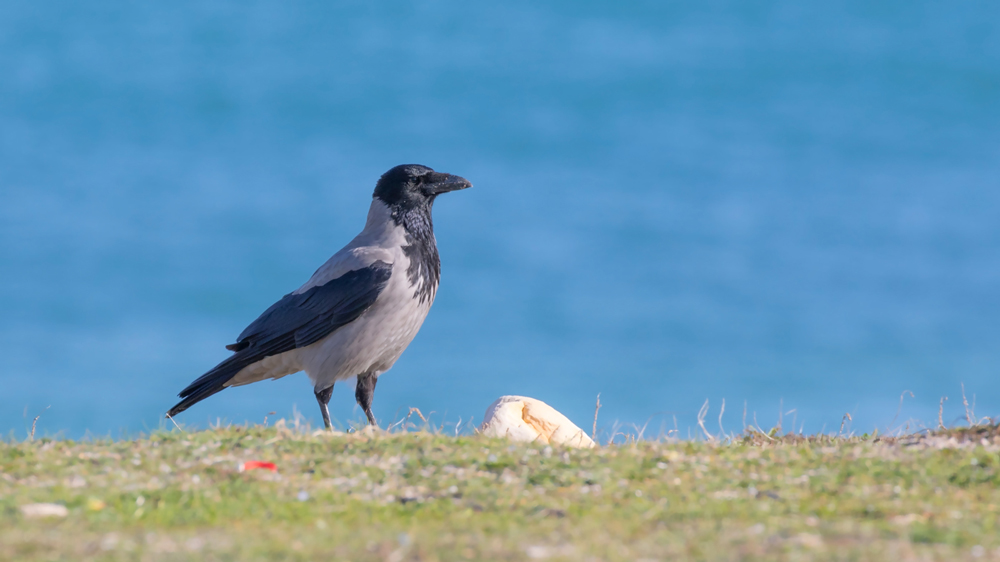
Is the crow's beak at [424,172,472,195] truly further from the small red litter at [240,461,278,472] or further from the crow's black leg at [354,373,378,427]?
the small red litter at [240,461,278,472]

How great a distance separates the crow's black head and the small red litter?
164 inches

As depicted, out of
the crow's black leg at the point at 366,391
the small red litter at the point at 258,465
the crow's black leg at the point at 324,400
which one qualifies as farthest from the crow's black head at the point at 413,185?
the small red litter at the point at 258,465

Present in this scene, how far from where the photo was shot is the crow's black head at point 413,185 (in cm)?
1057

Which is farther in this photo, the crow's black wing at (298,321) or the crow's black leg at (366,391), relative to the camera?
the crow's black leg at (366,391)

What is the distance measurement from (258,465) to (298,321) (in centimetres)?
295

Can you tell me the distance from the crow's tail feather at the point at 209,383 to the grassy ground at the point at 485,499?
1728mm

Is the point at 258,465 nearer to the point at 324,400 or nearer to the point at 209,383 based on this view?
the point at 324,400

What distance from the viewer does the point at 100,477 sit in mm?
6887

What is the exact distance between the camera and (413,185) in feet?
34.8

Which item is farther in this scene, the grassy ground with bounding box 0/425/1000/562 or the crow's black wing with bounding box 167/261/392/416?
the crow's black wing with bounding box 167/261/392/416

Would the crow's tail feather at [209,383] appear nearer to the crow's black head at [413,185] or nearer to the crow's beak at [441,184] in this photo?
the crow's black head at [413,185]

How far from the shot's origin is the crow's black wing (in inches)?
379

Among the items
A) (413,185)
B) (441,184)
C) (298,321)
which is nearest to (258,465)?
(298,321)

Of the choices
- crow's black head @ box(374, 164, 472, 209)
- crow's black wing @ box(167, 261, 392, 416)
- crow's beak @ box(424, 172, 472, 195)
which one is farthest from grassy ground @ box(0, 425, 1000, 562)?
crow's beak @ box(424, 172, 472, 195)
